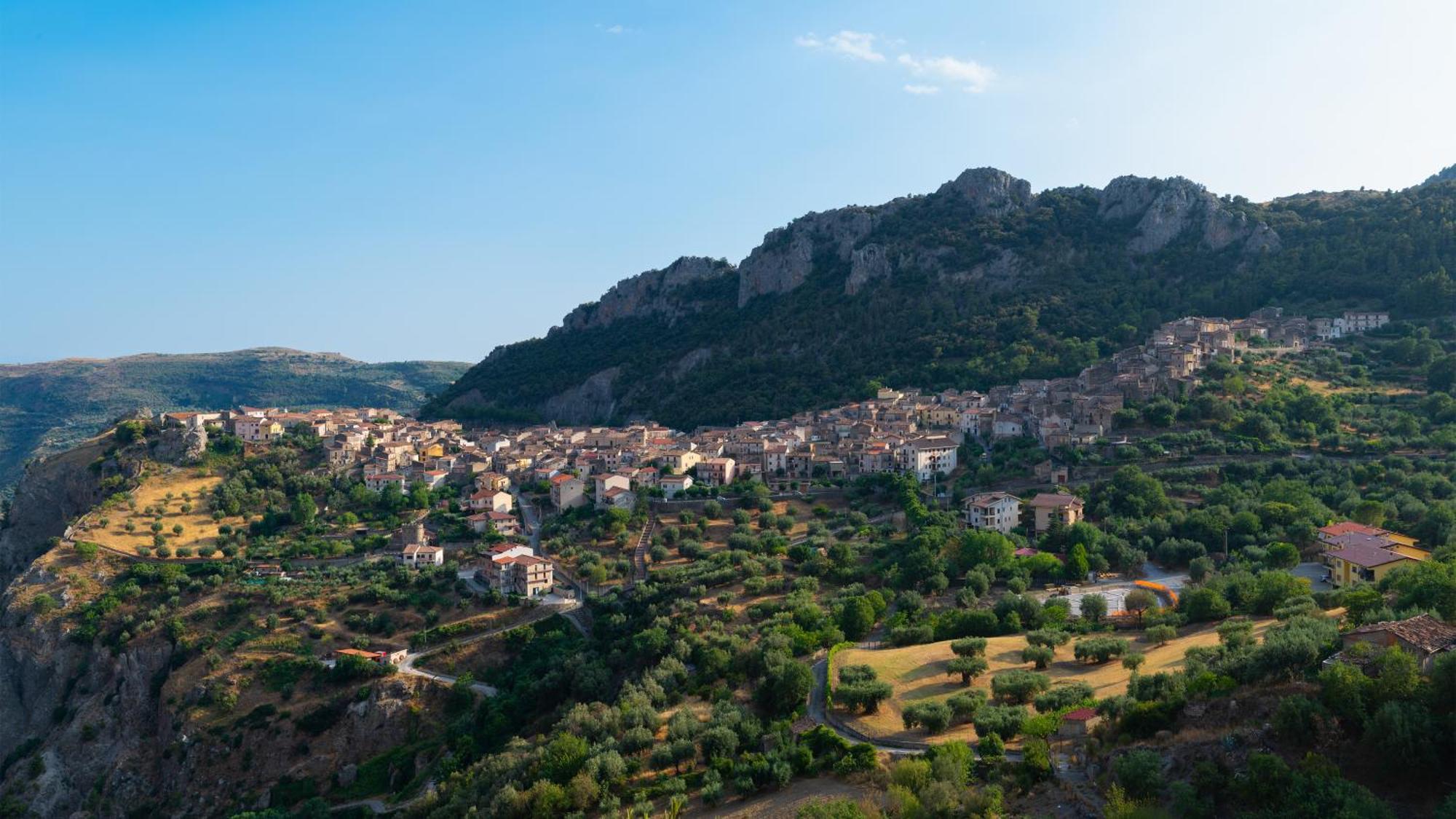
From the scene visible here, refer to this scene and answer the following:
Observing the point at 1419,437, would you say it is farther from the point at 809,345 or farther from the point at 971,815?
the point at 809,345

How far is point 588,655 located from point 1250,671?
22748mm

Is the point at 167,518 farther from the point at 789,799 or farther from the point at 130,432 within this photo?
the point at 789,799

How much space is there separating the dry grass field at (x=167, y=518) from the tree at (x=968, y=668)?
41853 mm

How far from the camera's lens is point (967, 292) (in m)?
87.4

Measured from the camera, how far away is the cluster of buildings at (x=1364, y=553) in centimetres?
2714

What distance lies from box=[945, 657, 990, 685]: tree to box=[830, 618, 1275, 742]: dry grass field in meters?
0.17

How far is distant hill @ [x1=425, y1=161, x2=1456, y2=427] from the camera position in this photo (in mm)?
72125

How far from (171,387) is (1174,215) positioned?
167002mm

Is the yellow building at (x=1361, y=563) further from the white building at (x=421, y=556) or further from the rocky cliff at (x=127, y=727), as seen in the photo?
the white building at (x=421, y=556)

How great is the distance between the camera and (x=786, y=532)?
1715 inches

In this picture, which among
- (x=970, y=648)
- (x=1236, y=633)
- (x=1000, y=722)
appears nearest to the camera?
(x=1000, y=722)

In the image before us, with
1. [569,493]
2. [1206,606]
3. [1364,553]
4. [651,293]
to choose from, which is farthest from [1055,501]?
[651,293]

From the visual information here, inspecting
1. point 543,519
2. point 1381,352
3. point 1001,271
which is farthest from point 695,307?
point 1381,352

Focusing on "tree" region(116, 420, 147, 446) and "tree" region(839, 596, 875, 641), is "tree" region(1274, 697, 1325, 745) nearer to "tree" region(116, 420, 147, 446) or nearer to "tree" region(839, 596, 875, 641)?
"tree" region(839, 596, 875, 641)
